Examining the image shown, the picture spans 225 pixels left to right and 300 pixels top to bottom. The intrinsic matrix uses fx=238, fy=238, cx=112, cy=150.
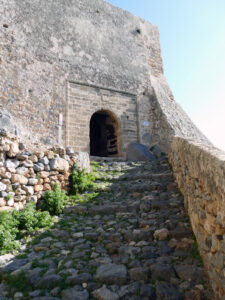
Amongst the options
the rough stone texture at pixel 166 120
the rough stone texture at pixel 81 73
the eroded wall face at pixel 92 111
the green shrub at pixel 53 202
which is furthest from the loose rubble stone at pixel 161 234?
the rough stone texture at pixel 166 120

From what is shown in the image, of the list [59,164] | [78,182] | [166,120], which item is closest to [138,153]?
[166,120]

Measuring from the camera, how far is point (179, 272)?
7.66ft

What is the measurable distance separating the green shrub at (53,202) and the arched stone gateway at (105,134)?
6575 mm

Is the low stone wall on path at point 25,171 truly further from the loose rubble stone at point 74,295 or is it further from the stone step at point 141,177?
the loose rubble stone at point 74,295

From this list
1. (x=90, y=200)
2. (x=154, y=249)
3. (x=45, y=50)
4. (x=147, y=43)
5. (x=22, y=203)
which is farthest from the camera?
(x=147, y=43)

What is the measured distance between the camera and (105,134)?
42.8ft

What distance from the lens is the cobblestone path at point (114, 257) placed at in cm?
220

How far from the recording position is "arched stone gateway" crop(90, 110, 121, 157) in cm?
1120

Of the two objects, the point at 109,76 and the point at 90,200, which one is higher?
the point at 109,76

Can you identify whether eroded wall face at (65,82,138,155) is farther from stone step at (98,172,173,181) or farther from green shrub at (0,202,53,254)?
green shrub at (0,202,53,254)

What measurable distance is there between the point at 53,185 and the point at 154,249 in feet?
Answer: 8.91

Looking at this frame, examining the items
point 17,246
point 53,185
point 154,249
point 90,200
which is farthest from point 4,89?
point 154,249

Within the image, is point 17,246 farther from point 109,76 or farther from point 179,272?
point 109,76

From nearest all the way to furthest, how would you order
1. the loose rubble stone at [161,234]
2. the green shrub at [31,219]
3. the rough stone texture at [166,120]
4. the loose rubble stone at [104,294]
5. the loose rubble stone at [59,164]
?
the loose rubble stone at [104,294]
the loose rubble stone at [161,234]
the green shrub at [31,219]
the loose rubble stone at [59,164]
the rough stone texture at [166,120]
